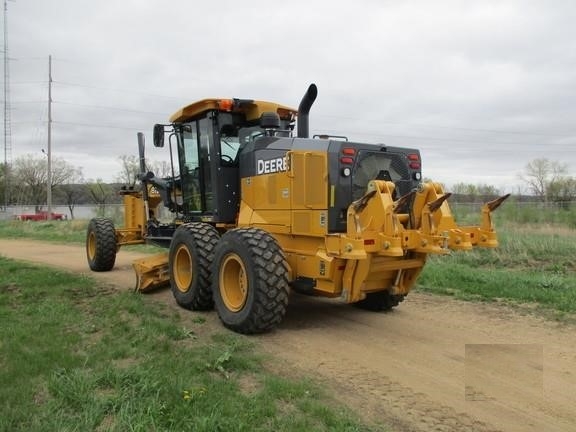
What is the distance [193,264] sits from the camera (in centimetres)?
748

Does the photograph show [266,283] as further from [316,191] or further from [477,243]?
[477,243]

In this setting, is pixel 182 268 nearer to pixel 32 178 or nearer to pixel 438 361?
pixel 438 361

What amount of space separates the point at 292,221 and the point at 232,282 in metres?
1.09

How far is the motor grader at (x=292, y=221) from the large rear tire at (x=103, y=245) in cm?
297

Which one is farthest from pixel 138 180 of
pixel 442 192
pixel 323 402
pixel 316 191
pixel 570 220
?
pixel 570 220

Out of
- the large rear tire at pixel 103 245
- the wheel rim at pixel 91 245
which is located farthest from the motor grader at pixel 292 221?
the wheel rim at pixel 91 245

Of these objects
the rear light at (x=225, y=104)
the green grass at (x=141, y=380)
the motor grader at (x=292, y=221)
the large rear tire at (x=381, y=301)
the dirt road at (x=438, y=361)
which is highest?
the rear light at (x=225, y=104)

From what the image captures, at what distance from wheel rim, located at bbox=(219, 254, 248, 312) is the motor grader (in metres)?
0.01

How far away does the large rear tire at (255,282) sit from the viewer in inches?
245

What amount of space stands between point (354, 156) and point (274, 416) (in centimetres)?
343

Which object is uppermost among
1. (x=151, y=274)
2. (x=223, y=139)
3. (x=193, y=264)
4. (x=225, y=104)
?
(x=225, y=104)

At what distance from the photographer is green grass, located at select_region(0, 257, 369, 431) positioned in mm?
3922

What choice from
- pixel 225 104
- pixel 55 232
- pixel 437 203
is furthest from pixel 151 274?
pixel 55 232

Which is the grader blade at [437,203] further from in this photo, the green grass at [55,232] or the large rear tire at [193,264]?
the green grass at [55,232]
